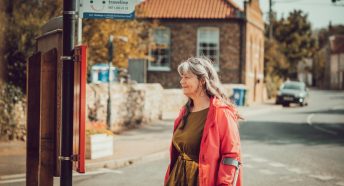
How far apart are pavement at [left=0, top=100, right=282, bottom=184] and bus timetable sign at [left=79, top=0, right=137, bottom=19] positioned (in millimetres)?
4836

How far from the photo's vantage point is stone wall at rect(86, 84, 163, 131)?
1736cm

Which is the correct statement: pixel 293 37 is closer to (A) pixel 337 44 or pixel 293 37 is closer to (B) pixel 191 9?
(B) pixel 191 9

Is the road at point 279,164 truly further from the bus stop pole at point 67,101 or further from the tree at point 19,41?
the tree at point 19,41

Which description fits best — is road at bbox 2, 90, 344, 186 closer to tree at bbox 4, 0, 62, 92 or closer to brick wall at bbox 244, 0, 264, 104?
tree at bbox 4, 0, 62, 92

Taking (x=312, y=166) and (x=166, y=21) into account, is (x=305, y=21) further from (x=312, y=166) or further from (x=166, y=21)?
(x=312, y=166)

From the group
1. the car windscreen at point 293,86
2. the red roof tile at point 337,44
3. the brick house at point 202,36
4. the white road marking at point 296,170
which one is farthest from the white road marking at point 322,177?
the red roof tile at point 337,44

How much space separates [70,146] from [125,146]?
964 centimetres

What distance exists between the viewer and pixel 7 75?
51.5 ft

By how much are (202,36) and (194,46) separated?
0.84 metres

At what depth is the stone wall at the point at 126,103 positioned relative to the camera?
57.0 ft

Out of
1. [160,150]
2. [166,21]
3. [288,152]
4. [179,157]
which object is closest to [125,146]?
[160,150]

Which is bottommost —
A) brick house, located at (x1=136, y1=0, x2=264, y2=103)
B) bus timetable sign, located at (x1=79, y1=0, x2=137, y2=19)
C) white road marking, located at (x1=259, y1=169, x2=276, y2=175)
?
white road marking, located at (x1=259, y1=169, x2=276, y2=175)

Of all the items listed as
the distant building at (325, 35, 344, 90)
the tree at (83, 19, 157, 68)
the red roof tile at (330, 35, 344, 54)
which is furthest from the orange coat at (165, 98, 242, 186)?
the red roof tile at (330, 35, 344, 54)

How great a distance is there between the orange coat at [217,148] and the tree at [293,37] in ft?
178
